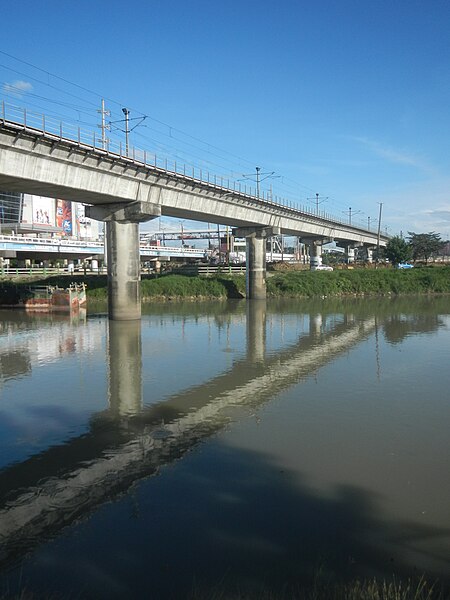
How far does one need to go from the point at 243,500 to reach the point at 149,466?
7.53 feet

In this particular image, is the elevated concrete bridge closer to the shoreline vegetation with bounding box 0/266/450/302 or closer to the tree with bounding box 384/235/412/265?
the shoreline vegetation with bounding box 0/266/450/302

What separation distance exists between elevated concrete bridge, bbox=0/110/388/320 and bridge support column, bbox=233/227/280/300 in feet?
9.04

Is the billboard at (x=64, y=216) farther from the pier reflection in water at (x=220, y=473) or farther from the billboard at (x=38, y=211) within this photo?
the pier reflection in water at (x=220, y=473)

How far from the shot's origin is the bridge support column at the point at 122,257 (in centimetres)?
3691

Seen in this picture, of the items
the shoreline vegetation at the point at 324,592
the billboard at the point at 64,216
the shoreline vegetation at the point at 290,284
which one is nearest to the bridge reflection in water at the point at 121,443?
the shoreline vegetation at the point at 324,592

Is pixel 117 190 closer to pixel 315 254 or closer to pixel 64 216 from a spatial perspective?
pixel 315 254

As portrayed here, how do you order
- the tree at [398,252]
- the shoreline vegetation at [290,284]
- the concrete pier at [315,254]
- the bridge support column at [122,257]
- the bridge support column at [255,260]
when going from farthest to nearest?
the tree at [398,252] < the concrete pier at [315,254] < the bridge support column at [255,260] < the shoreline vegetation at [290,284] < the bridge support column at [122,257]

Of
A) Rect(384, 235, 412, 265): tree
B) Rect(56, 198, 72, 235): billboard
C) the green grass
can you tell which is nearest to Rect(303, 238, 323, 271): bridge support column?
the green grass

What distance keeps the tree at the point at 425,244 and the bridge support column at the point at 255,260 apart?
8368 centimetres

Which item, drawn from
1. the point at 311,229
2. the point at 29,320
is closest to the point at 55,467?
the point at 29,320

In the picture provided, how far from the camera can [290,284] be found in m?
63.4

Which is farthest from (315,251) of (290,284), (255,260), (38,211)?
(38,211)

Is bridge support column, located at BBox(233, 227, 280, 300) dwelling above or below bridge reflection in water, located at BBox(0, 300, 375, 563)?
above

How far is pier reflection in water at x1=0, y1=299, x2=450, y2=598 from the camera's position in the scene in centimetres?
690
